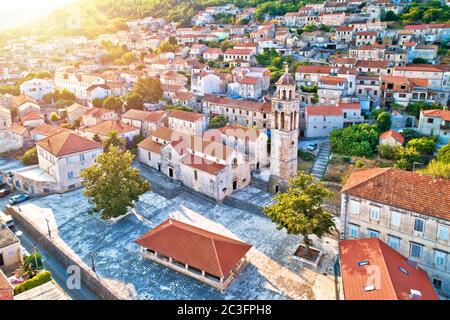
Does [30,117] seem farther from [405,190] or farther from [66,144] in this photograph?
[405,190]

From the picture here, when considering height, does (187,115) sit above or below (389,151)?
above

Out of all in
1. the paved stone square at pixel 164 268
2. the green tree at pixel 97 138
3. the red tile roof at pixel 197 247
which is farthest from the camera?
the green tree at pixel 97 138

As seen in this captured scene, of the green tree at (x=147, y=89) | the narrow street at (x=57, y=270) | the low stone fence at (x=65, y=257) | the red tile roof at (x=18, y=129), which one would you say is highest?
the green tree at (x=147, y=89)

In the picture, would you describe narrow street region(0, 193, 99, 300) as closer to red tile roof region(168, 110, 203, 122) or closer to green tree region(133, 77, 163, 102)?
red tile roof region(168, 110, 203, 122)

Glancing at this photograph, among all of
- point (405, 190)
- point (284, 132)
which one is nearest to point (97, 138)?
point (284, 132)

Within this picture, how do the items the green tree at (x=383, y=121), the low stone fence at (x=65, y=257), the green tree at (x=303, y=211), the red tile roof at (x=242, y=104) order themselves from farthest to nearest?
the red tile roof at (x=242, y=104) → the green tree at (x=383, y=121) → the green tree at (x=303, y=211) → the low stone fence at (x=65, y=257)

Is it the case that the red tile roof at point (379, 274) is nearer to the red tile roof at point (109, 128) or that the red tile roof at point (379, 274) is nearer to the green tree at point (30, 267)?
the green tree at point (30, 267)

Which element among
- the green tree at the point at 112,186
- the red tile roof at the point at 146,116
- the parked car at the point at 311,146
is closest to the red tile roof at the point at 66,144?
the green tree at the point at 112,186
